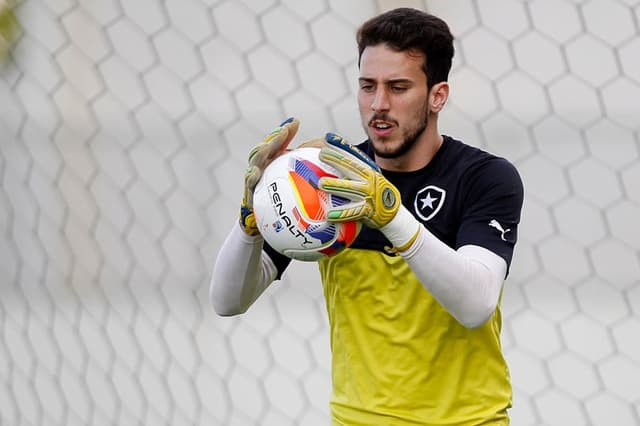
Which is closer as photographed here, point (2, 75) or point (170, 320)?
point (2, 75)

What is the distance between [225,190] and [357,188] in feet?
5.60

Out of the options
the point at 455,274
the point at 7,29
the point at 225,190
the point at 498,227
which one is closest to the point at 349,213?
the point at 455,274

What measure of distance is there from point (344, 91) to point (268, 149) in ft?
3.51

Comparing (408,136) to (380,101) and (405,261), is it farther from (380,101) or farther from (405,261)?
(405,261)

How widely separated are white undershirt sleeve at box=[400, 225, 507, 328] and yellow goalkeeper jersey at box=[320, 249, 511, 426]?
0.12 metres

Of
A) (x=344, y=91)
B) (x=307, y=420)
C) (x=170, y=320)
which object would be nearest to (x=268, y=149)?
(x=344, y=91)

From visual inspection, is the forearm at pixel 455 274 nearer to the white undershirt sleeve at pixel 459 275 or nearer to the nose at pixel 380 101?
the white undershirt sleeve at pixel 459 275

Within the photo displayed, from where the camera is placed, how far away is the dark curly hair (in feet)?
5.15

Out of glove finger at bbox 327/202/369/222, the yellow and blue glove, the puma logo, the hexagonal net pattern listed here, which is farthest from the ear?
the yellow and blue glove

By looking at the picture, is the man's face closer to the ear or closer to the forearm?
the ear

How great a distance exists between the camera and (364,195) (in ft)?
4.43

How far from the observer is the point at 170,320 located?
9.41 ft

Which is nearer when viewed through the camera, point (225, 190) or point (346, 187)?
point (346, 187)

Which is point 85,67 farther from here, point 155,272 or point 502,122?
point 502,122
